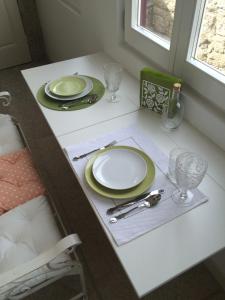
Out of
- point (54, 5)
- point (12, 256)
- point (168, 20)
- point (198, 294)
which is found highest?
point (168, 20)

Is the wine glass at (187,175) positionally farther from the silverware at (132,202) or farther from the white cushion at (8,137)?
the white cushion at (8,137)

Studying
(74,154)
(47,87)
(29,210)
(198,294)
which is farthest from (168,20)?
(198,294)

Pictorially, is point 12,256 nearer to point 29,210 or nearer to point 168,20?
point 29,210

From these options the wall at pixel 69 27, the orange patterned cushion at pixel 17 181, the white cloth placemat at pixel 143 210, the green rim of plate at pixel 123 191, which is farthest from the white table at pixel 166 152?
the wall at pixel 69 27

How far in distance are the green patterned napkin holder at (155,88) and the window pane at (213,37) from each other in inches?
5.4

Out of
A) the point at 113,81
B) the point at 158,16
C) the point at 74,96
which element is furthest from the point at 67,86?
the point at 158,16

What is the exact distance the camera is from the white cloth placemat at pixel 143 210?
777 mm

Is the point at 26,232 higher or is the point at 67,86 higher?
the point at 67,86

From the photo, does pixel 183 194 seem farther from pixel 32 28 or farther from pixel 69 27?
pixel 32 28

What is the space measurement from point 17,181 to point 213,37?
0.98 meters

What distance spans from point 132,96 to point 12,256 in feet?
2.74

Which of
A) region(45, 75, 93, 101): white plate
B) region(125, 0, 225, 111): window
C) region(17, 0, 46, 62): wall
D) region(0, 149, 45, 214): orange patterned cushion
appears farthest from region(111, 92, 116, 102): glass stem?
region(17, 0, 46, 62): wall

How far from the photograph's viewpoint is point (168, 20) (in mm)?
1196

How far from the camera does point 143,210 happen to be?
82 cm
